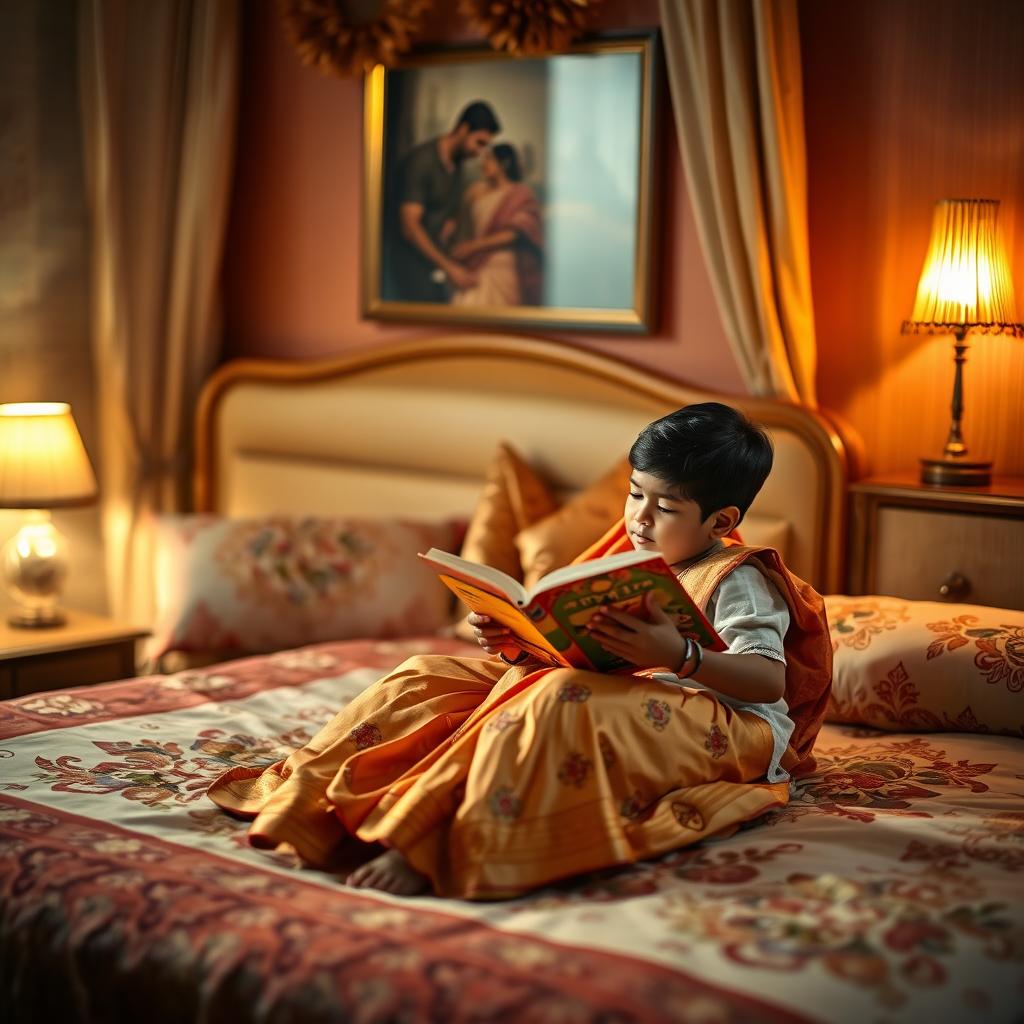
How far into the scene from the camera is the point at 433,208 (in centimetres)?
377

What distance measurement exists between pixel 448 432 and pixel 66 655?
1163 millimetres

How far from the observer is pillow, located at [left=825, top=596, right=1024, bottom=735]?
247 centimetres

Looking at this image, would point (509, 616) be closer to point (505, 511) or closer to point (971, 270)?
point (505, 511)

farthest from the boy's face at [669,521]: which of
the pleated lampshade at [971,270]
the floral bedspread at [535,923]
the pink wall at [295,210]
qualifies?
the pink wall at [295,210]

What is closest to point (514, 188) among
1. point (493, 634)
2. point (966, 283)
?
point (966, 283)

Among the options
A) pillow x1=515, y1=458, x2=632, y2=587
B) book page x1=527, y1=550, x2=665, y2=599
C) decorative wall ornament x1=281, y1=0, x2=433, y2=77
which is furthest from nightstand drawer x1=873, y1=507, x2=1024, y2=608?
decorative wall ornament x1=281, y1=0, x2=433, y2=77

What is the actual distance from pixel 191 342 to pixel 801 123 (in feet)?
6.62

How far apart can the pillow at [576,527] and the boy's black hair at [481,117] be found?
1067mm

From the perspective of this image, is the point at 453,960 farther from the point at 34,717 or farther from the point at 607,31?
the point at 607,31

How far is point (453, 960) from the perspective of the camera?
5.01 ft

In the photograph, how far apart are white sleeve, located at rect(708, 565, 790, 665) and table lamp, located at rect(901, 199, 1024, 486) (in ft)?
3.09

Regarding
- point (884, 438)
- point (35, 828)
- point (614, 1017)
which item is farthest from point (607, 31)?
point (614, 1017)

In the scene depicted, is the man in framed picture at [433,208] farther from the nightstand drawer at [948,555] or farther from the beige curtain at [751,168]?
the nightstand drawer at [948,555]

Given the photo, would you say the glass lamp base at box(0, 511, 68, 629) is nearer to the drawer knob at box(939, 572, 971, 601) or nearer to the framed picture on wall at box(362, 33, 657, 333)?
the framed picture on wall at box(362, 33, 657, 333)
